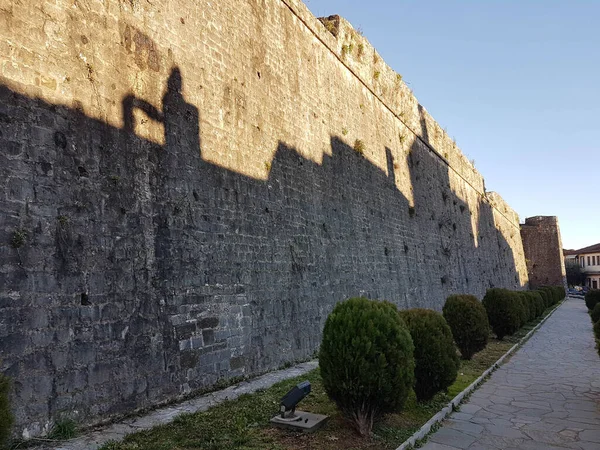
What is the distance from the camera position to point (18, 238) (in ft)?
15.0

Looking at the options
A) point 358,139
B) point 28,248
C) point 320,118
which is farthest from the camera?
point 358,139

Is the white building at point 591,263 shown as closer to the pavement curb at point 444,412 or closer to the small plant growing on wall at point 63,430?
the pavement curb at point 444,412

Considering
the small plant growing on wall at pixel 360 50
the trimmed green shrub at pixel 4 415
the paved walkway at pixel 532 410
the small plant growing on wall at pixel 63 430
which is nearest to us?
the trimmed green shrub at pixel 4 415

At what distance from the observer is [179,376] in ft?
20.3

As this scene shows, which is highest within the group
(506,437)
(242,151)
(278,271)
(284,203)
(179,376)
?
(242,151)

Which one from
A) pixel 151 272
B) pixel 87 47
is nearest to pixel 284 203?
pixel 151 272

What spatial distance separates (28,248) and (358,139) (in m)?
10.9

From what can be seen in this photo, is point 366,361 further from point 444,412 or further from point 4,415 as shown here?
point 4,415

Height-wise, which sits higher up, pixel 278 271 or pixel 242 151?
pixel 242 151

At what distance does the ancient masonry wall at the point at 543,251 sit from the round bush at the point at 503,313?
43039 millimetres

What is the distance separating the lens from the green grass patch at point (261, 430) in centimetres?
442

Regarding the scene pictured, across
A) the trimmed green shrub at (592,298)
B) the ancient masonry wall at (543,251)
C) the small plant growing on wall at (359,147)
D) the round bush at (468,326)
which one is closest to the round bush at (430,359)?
the round bush at (468,326)

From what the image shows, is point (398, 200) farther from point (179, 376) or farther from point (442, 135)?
point (179, 376)

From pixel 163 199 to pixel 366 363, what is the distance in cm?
364
